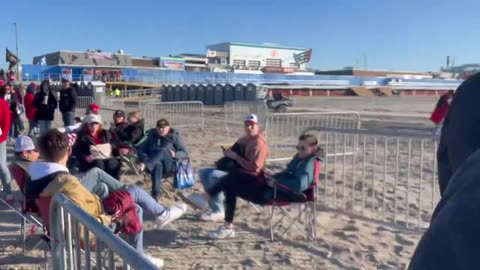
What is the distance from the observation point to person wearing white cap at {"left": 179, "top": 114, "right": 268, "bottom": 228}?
6.32 m

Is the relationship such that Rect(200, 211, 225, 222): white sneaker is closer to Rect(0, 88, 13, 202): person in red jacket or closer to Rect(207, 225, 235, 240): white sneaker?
Rect(207, 225, 235, 240): white sneaker

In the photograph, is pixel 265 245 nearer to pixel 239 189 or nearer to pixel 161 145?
pixel 239 189

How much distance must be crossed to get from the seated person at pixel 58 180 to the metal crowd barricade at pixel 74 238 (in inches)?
18.1

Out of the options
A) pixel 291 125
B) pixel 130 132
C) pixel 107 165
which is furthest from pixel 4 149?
pixel 291 125

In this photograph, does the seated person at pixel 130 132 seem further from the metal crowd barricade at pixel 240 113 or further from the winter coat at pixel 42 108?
the metal crowd barricade at pixel 240 113

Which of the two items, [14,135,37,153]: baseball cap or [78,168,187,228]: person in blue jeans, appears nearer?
[78,168,187,228]: person in blue jeans

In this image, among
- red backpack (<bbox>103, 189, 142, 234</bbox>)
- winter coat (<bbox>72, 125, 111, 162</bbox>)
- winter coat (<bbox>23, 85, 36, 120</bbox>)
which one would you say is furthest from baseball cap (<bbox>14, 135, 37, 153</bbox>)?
winter coat (<bbox>23, 85, 36, 120</bbox>)

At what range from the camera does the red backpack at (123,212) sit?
4398mm

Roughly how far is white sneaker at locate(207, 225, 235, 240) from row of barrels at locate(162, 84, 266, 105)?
29.0m

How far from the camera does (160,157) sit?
7.64 meters

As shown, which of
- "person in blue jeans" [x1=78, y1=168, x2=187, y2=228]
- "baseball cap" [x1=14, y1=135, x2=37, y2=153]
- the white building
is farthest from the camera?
the white building

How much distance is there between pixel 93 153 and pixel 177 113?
11020mm

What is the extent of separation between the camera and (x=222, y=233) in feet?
19.5

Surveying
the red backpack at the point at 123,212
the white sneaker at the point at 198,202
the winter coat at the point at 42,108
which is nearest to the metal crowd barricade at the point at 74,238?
the red backpack at the point at 123,212
